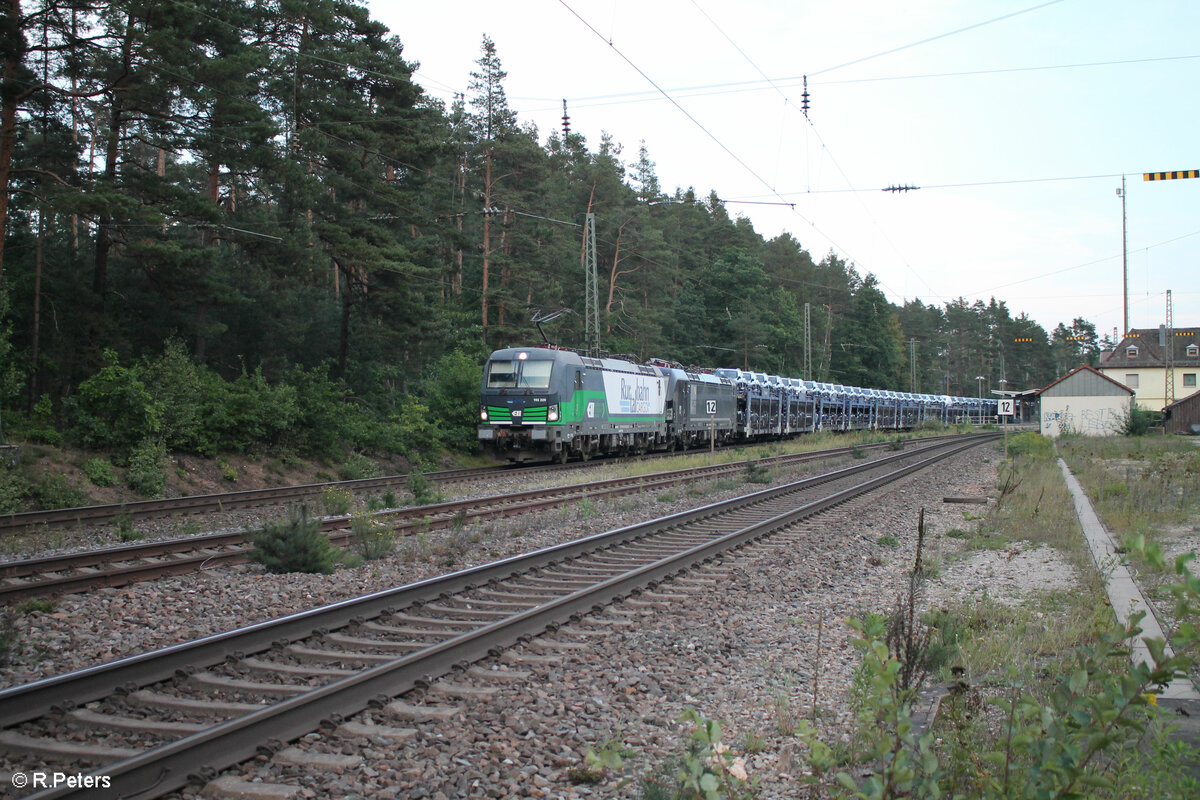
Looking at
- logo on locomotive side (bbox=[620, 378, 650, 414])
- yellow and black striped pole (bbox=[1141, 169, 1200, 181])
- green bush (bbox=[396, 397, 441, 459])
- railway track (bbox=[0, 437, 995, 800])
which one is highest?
yellow and black striped pole (bbox=[1141, 169, 1200, 181])

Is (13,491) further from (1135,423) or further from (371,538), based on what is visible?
(1135,423)

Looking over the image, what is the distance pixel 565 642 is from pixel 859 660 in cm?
228

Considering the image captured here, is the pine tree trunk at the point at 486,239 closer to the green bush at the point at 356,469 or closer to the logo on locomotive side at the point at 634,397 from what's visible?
the logo on locomotive side at the point at 634,397

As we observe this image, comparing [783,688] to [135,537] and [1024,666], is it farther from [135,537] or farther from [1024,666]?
[135,537]

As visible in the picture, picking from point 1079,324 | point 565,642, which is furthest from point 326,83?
point 1079,324

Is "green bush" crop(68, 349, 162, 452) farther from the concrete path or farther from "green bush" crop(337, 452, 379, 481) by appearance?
the concrete path

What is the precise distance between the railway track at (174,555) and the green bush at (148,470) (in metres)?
6.89

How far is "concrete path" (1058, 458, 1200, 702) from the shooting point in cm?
490

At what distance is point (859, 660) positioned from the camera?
6.29m

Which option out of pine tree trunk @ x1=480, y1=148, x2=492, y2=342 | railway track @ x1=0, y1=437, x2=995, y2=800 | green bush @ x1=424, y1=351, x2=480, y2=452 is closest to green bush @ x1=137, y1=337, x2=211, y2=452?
green bush @ x1=424, y1=351, x2=480, y2=452

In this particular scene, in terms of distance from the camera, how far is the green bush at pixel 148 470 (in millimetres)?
17078

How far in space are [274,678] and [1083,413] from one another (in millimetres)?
53436

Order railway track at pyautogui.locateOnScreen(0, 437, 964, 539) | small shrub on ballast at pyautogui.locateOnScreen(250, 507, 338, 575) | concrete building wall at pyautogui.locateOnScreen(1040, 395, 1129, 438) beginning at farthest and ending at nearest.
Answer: concrete building wall at pyautogui.locateOnScreen(1040, 395, 1129, 438) → railway track at pyautogui.locateOnScreen(0, 437, 964, 539) → small shrub on ballast at pyautogui.locateOnScreen(250, 507, 338, 575)

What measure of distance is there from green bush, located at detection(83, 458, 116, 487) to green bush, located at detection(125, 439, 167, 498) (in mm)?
386
